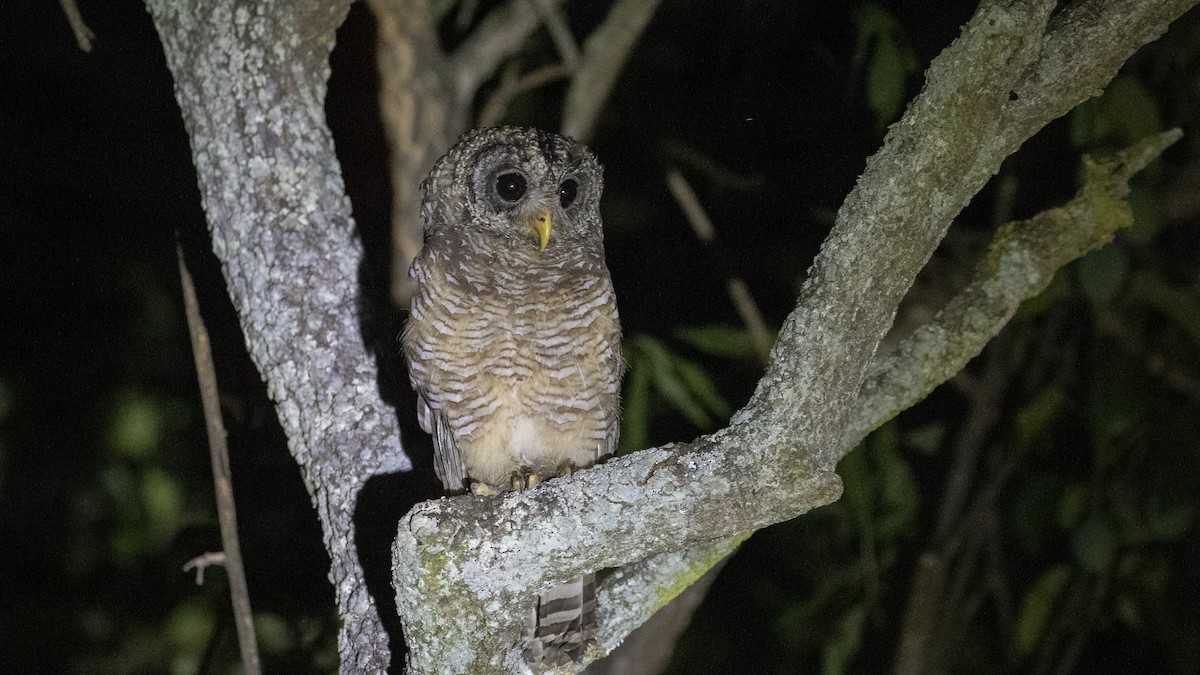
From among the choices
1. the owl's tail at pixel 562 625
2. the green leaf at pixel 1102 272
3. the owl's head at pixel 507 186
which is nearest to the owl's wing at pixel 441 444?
the owl's tail at pixel 562 625

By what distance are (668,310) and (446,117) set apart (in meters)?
1.24

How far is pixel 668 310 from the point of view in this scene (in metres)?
3.89

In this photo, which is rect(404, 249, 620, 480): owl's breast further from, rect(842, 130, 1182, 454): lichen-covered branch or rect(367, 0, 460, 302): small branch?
rect(367, 0, 460, 302): small branch

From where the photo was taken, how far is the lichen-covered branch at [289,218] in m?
2.02

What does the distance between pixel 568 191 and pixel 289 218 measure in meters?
0.68

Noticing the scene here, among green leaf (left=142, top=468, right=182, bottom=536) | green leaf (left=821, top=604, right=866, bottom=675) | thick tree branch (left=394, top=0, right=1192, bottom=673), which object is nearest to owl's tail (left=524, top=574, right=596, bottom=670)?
thick tree branch (left=394, top=0, right=1192, bottom=673)

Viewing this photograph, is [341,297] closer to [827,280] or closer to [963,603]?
[827,280]

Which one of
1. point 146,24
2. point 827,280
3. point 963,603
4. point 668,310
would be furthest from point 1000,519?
point 146,24

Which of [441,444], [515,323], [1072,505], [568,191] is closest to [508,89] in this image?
[568,191]

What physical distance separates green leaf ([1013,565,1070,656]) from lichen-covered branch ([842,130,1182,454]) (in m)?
1.75

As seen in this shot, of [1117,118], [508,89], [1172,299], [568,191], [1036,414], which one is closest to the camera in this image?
[568,191]

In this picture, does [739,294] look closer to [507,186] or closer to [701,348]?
[701,348]

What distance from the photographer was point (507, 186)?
7.61ft

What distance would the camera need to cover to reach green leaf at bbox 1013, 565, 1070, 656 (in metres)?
3.15
